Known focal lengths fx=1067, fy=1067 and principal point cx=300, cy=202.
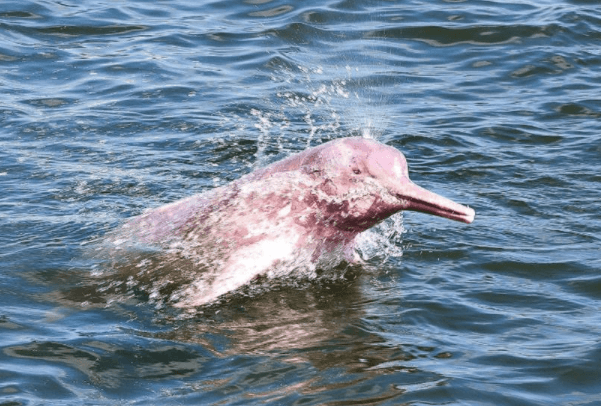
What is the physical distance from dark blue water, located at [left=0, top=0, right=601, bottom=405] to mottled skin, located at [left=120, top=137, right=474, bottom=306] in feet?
0.97

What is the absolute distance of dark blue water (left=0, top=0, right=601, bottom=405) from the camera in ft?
22.5

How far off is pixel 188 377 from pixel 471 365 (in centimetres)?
183

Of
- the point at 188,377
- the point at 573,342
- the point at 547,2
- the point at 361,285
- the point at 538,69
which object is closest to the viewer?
the point at 188,377

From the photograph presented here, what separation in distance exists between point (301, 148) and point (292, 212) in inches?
134

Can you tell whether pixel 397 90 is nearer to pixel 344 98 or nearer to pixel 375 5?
pixel 344 98

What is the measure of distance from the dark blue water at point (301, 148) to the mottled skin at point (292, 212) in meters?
0.29

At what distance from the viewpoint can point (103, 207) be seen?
10.1 meters

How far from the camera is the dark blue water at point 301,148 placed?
22.5 feet

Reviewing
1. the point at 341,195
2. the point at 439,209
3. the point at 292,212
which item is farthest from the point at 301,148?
the point at 439,209

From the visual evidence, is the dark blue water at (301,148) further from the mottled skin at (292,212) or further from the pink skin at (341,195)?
the pink skin at (341,195)

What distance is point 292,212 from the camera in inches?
331

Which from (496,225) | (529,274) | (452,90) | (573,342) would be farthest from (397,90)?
(573,342)

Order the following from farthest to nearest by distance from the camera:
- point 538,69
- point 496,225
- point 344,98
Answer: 1. point 538,69
2. point 344,98
3. point 496,225

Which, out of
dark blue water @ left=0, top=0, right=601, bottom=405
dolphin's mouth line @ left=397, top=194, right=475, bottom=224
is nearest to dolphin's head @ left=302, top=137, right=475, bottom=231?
dolphin's mouth line @ left=397, top=194, right=475, bottom=224
